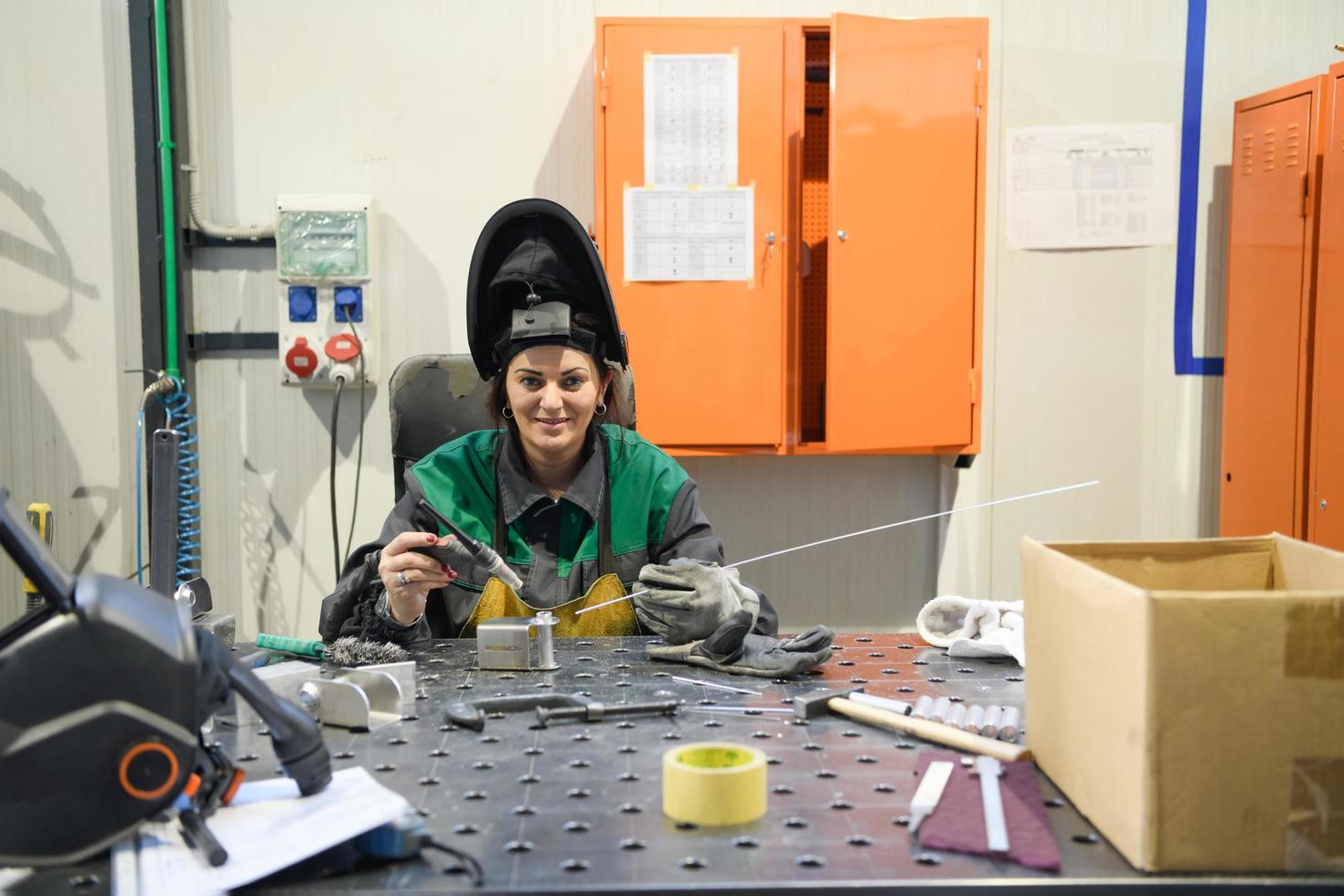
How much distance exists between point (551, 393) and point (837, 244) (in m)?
1.15

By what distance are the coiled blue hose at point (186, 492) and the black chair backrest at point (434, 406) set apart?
958 mm

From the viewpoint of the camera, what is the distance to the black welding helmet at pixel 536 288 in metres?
1.77

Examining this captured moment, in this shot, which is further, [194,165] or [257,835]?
[194,165]

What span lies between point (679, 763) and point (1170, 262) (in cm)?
278

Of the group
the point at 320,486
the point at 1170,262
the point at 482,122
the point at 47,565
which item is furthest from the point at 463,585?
the point at 1170,262

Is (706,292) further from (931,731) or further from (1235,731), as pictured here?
(1235,731)

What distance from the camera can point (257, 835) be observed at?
84 centimetres

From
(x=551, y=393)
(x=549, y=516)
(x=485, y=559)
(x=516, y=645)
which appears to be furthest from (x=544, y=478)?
(x=516, y=645)

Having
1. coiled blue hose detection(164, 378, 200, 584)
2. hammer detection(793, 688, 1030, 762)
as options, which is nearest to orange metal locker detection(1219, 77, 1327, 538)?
hammer detection(793, 688, 1030, 762)

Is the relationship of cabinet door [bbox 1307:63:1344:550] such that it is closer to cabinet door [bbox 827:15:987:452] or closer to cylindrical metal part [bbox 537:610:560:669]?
cabinet door [bbox 827:15:987:452]

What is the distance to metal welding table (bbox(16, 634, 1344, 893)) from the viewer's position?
79 cm

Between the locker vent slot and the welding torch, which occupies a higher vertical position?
the locker vent slot

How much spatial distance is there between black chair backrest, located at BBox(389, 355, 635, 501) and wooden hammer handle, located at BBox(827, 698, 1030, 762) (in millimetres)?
980

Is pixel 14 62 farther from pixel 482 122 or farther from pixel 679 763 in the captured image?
pixel 679 763
